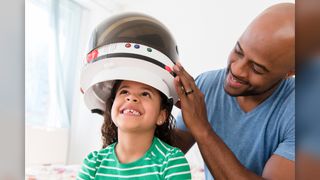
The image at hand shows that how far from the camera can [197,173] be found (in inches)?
70.6

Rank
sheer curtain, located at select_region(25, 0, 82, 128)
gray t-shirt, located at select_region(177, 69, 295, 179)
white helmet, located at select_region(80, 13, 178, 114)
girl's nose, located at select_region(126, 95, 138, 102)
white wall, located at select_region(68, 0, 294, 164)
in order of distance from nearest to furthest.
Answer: white helmet, located at select_region(80, 13, 178, 114) < girl's nose, located at select_region(126, 95, 138, 102) < gray t-shirt, located at select_region(177, 69, 295, 179) < white wall, located at select_region(68, 0, 294, 164) < sheer curtain, located at select_region(25, 0, 82, 128)

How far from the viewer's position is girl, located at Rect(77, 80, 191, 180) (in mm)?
753

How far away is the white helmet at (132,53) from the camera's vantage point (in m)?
0.67

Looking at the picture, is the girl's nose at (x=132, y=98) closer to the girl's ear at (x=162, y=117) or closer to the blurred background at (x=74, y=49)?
the girl's ear at (x=162, y=117)

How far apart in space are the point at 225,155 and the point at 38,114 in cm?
219

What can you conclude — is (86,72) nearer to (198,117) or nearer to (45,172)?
(198,117)

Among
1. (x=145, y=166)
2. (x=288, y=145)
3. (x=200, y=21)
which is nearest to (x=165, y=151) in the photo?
(x=145, y=166)

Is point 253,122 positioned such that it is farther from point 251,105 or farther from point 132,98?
point 132,98

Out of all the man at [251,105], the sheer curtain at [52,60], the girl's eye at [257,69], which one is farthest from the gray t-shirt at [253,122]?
the sheer curtain at [52,60]

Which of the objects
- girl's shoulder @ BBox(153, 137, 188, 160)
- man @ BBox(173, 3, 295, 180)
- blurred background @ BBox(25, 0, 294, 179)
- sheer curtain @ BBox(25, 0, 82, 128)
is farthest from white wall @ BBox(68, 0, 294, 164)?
girl's shoulder @ BBox(153, 137, 188, 160)

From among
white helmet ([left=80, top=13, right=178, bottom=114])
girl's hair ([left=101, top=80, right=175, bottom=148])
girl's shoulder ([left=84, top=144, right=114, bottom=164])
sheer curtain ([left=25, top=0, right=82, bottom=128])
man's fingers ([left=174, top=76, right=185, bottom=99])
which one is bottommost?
girl's shoulder ([left=84, top=144, right=114, bottom=164])

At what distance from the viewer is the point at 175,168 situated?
740 millimetres

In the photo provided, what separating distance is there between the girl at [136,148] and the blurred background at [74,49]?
1.59 metres

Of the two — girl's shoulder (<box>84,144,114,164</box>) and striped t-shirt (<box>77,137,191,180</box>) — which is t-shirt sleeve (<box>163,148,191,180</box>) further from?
girl's shoulder (<box>84,144,114,164</box>)
